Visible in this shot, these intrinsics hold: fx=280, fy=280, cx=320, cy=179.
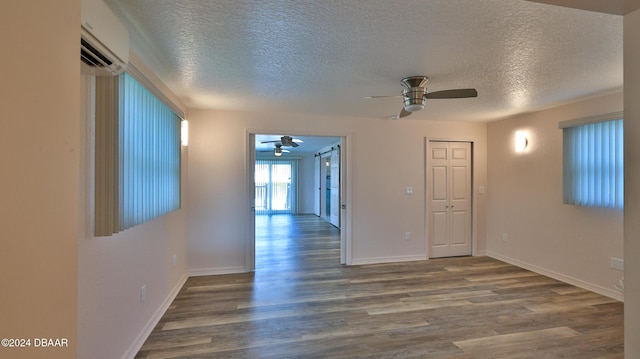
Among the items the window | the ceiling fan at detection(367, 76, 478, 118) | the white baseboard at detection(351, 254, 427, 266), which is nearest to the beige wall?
the ceiling fan at detection(367, 76, 478, 118)

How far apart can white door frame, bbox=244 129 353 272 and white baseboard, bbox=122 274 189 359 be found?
3.18ft

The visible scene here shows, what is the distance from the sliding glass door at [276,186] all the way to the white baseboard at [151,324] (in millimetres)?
6676

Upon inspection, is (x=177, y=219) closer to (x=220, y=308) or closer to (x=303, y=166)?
(x=220, y=308)

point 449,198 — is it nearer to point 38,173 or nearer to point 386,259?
point 386,259

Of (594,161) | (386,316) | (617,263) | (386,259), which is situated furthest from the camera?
(386,259)

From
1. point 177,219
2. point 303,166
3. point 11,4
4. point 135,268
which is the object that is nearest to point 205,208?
point 177,219

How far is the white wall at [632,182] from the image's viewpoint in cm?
91

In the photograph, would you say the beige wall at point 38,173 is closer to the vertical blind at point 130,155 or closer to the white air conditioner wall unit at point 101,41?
the white air conditioner wall unit at point 101,41

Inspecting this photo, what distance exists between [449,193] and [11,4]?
5.02 metres

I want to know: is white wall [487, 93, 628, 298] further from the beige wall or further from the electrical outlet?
the beige wall

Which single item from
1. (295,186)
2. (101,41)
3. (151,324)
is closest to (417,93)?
(101,41)

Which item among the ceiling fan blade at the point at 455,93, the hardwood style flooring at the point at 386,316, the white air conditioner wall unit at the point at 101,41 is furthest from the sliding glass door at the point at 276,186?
the white air conditioner wall unit at the point at 101,41

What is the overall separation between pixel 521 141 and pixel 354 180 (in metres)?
2.51

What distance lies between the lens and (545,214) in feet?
12.6
